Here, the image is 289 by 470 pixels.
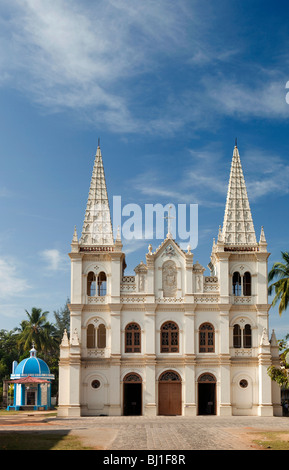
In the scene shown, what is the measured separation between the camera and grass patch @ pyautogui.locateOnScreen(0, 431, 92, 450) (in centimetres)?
2383

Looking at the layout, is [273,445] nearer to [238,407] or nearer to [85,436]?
[85,436]

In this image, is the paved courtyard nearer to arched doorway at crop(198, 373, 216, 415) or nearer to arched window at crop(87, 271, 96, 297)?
arched doorway at crop(198, 373, 216, 415)

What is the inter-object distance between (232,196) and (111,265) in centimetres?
1155

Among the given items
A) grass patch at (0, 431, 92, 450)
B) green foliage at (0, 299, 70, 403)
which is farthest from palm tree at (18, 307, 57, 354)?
grass patch at (0, 431, 92, 450)

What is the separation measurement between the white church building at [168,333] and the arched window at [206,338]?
0.08 m

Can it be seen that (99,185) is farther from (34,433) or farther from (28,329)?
(28,329)

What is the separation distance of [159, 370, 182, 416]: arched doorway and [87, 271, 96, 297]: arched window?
8.24 metres

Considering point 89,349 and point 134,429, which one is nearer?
point 134,429

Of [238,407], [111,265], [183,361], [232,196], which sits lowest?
[238,407]

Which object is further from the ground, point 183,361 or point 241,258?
point 241,258

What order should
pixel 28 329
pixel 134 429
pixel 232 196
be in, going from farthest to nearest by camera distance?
pixel 28 329
pixel 232 196
pixel 134 429

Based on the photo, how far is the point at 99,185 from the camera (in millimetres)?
Answer: 51688

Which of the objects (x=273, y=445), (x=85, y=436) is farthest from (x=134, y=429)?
(x=273, y=445)
